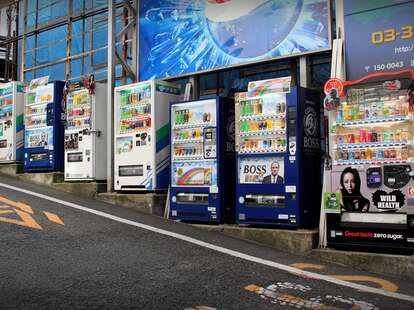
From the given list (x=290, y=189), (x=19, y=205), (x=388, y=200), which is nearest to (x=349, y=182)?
(x=388, y=200)

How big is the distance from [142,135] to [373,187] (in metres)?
4.59

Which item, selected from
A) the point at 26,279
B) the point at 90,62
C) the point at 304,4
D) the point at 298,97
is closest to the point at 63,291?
the point at 26,279

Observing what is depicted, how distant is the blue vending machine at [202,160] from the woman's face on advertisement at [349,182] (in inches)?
86.8

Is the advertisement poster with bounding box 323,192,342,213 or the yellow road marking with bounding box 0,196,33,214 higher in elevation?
the advertisement poster with bounding box 323,192,342,213

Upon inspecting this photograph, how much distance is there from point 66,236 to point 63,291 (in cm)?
232

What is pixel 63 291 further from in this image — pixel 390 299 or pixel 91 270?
pixel 390 299

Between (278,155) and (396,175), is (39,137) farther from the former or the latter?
(396,175)

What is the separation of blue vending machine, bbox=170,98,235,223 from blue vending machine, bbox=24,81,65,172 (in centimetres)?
395

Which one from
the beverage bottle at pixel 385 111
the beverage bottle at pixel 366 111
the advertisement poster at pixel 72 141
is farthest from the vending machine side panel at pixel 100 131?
the beverage bottle at pixel 385 111

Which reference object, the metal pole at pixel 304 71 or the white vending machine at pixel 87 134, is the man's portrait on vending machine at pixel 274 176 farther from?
the white vending machine at pixel 87 134

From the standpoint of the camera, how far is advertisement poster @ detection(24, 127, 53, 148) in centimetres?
1157

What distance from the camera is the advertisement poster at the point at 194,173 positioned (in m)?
8.19

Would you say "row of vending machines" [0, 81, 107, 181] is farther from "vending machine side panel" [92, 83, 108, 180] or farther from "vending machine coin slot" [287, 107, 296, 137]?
"vending machine coin slot" [287, 107, 296, 137]

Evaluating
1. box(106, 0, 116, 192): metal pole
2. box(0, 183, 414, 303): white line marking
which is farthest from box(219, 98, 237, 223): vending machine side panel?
box(106, 0, 116, 192): metal pole
